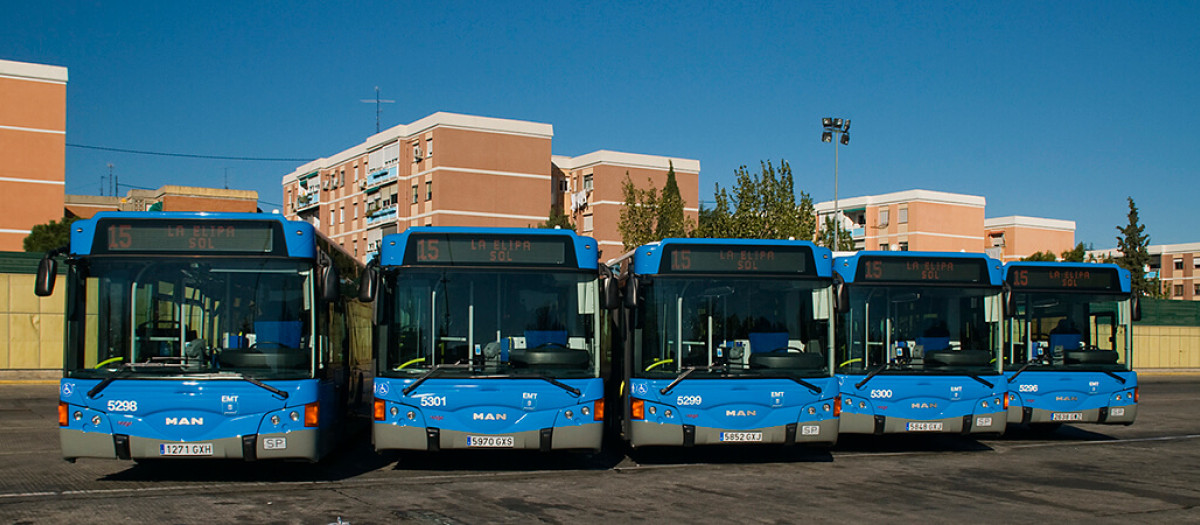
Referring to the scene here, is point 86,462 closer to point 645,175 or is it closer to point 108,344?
point 108,344

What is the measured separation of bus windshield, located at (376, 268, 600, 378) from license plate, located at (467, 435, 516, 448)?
0.62 m

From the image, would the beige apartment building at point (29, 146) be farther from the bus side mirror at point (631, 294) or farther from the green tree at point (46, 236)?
the bus side mirror at point (631, 294)

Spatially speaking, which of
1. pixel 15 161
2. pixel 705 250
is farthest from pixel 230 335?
pixel 15 161

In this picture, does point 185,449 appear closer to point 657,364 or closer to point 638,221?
point 657,364

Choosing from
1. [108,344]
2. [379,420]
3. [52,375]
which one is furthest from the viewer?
[52,375]

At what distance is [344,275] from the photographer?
12.9m

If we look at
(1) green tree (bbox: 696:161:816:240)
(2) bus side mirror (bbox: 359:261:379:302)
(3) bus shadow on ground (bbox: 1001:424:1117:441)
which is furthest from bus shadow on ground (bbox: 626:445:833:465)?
(1) green tree (bbox: 696:161:816:240)

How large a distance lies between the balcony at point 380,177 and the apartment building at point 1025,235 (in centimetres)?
5925

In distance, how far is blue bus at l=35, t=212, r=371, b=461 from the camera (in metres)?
9.66

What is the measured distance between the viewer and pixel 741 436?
37.7 ft

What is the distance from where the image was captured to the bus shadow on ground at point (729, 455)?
41.6 feet

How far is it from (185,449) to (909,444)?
9.85 m

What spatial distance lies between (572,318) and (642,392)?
1.19 metres

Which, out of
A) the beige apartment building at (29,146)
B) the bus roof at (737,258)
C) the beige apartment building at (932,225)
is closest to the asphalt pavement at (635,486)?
the bus roof at (737,258)
